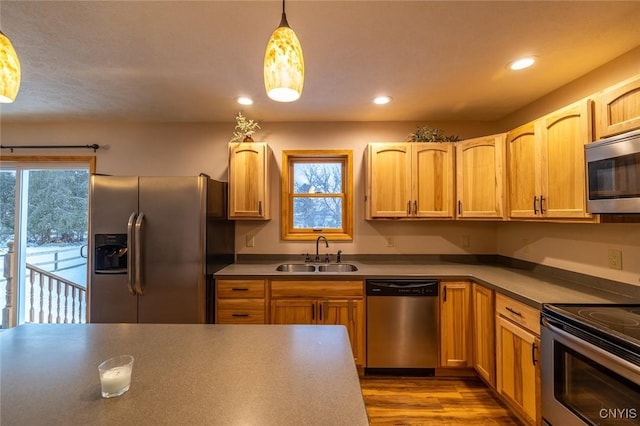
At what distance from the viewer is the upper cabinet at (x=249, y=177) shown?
2.82 meters

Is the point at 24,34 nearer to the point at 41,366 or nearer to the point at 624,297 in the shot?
the point at 41,366

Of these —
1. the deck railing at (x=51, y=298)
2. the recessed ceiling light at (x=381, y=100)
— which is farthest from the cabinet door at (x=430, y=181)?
the deck railing at (x=51, y=298)

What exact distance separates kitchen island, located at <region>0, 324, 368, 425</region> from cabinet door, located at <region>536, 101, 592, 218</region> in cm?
171

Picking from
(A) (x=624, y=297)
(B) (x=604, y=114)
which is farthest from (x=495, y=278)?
(B) (x=604, y=114)

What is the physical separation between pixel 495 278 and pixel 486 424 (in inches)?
41.1

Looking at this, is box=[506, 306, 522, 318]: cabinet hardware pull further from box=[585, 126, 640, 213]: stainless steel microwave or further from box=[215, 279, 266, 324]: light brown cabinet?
box=[215, 279, 266, 324]: light brown cabinet

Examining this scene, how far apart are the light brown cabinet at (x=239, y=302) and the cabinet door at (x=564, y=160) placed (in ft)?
7.54

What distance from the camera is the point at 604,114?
1.58 metres

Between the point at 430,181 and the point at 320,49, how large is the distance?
165 centimetres

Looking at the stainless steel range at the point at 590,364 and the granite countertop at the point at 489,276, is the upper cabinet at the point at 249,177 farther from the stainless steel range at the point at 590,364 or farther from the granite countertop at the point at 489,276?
the stainless steel range at the point at 590,364

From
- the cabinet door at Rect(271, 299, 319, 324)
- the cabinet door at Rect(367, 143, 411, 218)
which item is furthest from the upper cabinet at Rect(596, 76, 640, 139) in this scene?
the cabinet door at Rect(271, 299, 319, 324)

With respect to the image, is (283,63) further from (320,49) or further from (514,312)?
(514,312)

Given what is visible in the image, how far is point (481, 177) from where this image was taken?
2604 millimetres

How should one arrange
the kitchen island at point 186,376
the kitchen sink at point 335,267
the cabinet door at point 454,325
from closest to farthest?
the kitchen island at point 186,376
the cabinet door at point 454,325
the kitchen sink at point 335,267
